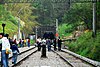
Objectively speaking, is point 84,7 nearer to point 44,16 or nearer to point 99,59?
point 99,59

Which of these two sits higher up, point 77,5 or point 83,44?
point 77,5

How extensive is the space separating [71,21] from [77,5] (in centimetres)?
384

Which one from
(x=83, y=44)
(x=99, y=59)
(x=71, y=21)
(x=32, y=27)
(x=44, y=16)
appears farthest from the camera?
(x=44, y=16)

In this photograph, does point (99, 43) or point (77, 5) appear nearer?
point (99, 43)

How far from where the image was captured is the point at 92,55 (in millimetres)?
32625

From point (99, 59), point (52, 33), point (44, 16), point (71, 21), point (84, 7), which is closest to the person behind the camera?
point (99, 59)

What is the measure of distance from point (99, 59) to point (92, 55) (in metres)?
2.08

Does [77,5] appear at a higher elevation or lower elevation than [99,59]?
higher

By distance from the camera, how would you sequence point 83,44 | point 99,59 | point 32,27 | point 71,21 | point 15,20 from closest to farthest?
point 99,59 → point 83,44 → point 71,21 → point 15,20 → point 32,27

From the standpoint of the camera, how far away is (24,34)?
111m

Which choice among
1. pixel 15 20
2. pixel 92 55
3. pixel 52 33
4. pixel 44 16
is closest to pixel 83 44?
pixel 92 55

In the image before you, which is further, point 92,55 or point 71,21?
point 71,21

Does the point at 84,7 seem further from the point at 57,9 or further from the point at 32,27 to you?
the point at 57,9

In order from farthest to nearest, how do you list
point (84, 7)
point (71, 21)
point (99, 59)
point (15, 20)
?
point (15, 20)
point (71, 21)
point (84, 7)
point (99, 59)
